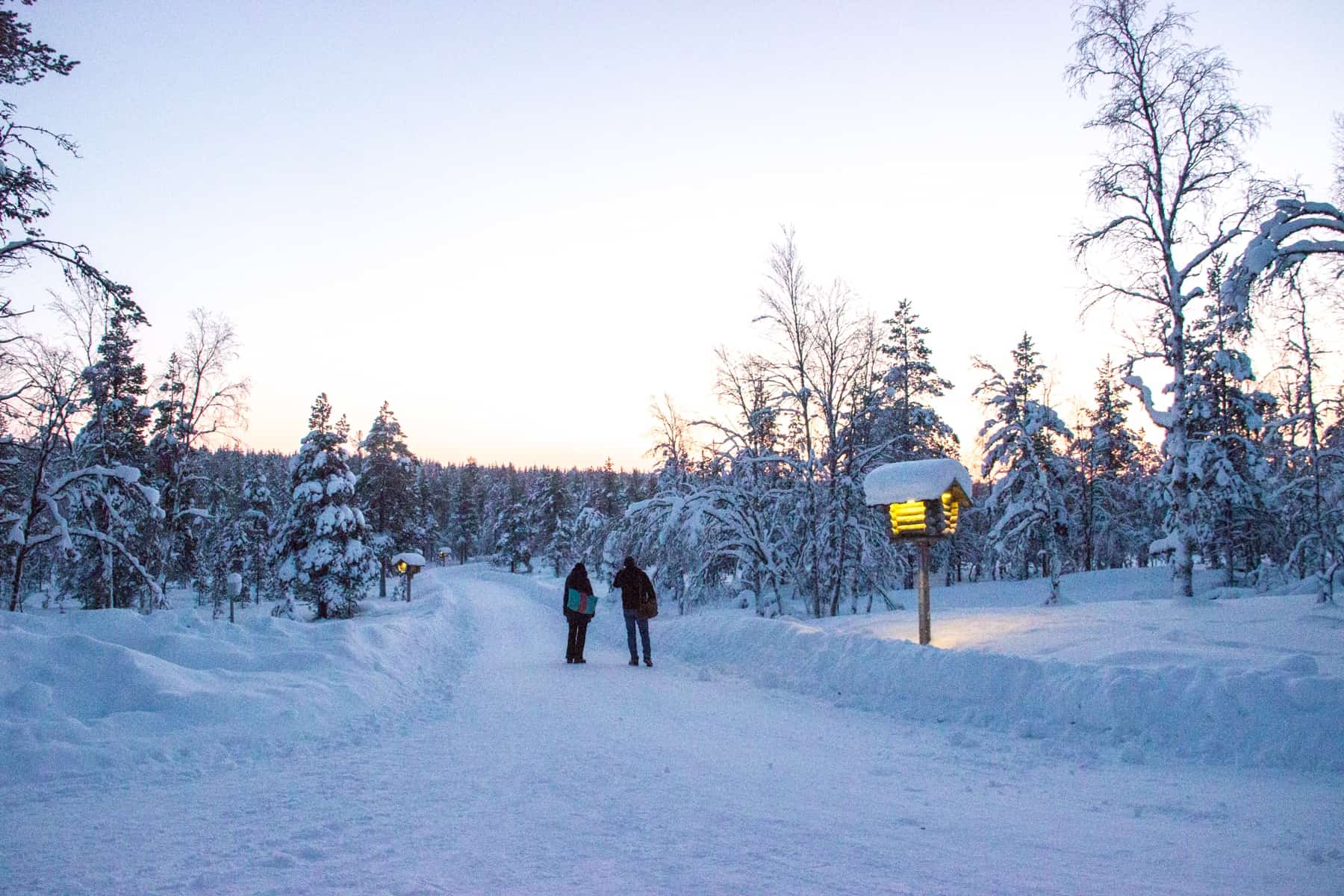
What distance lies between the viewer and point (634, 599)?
42.1 ft

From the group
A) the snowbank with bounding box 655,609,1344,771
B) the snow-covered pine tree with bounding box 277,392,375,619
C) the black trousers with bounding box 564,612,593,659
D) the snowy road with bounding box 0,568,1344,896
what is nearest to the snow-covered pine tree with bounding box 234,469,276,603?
the snow-covered pine tree with bounding box 277,392,375,619

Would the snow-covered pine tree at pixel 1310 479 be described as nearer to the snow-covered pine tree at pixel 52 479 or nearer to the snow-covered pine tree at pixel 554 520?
the snow-covered pine tree at pixel 52 479

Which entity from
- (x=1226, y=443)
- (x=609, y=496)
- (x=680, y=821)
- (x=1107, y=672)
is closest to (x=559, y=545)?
(x=609, y=496)

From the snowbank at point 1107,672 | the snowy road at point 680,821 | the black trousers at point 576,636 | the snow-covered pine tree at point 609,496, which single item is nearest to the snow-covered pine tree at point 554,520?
the snow-covered pine tree at point 609,496

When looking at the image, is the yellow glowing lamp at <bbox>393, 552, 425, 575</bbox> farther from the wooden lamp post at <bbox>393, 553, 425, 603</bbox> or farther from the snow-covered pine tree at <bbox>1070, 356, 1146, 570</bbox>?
the snow-covered pine tree at <bbox>1070, 356, 1146, 570</bbox>

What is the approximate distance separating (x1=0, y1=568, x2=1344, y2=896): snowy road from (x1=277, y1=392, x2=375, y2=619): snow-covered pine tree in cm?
2661

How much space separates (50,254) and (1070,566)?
63.3 meters

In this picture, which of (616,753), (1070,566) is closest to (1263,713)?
(616,753)

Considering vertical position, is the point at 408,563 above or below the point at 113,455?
below

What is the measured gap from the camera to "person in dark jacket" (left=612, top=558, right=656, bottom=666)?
1279 cm

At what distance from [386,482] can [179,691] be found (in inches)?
1672

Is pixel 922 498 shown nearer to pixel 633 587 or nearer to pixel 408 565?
pixel 633 587

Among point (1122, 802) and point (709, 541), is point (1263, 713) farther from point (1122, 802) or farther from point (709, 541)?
point (709, 541)

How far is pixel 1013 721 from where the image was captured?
7.25m
